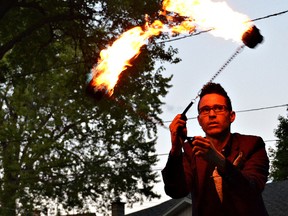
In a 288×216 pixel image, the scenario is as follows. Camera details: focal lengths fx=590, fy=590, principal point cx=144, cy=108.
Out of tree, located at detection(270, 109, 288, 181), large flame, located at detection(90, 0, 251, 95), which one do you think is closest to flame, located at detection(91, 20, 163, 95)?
large flame, located at detection(90, 0, 251, 95)

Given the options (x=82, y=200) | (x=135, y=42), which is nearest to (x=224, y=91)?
(x=135, y=42)

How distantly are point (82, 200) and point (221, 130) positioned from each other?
90.9ft

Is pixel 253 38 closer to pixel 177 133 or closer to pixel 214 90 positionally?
pixel 214 90

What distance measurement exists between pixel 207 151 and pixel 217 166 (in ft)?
0.39

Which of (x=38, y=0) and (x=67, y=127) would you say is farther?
(x=67, y=127)

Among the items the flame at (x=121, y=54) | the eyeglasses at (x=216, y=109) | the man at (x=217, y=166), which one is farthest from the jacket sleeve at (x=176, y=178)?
the flame at (x=121, y=54)

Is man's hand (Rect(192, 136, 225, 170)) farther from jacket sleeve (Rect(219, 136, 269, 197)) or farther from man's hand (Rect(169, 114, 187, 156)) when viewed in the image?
man's hand (Rect(169, 114, 187, 156))

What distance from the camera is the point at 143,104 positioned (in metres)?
→ 26.8

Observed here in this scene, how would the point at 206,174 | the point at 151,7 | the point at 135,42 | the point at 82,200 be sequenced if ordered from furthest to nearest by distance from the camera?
the point at 82,200 < the point at 151,7 < the point at 135,42 < the point at 206,174

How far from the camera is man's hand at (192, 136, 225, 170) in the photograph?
3133 millimetres

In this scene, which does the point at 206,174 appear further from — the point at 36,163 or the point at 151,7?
the point at 36,163

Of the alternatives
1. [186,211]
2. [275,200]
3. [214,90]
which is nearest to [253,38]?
[214,90]

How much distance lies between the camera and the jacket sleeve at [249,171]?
3.18 metres

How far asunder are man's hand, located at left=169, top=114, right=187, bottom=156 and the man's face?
0.19m
